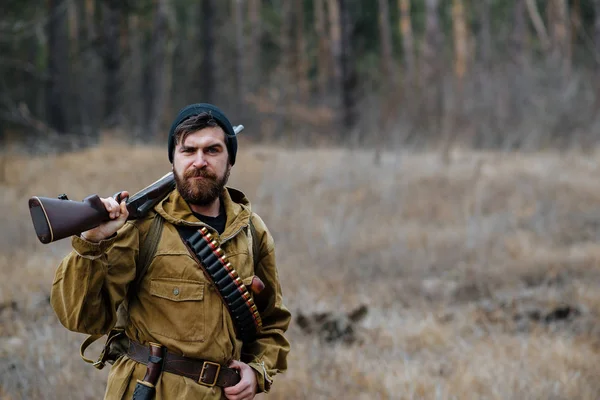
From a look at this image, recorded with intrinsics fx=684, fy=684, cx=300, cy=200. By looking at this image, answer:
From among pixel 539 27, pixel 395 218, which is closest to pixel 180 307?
pixel 395 218

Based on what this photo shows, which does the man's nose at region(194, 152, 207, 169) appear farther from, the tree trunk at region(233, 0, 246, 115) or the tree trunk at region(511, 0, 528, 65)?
the tree trunk at region(511, 0, 528, 65)

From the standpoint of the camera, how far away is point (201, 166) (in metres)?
2.34

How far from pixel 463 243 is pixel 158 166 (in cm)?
495

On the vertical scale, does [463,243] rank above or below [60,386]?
below

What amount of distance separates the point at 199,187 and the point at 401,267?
5.53 metres

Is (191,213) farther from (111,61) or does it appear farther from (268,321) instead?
(111,61)

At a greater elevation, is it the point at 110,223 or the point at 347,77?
the point at 110,223

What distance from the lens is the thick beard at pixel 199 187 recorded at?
2346mm

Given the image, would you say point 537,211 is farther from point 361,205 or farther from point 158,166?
point 158,166

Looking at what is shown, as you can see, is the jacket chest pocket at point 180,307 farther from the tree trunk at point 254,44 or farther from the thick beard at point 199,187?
the tree trunk at point 254,44

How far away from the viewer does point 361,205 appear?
9781 mm

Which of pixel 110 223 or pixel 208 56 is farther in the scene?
pixel 208 56

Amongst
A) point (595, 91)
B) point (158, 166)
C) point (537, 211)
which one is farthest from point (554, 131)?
point (158, 166)

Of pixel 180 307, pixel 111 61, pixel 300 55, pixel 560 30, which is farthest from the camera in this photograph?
pixel 300 55
